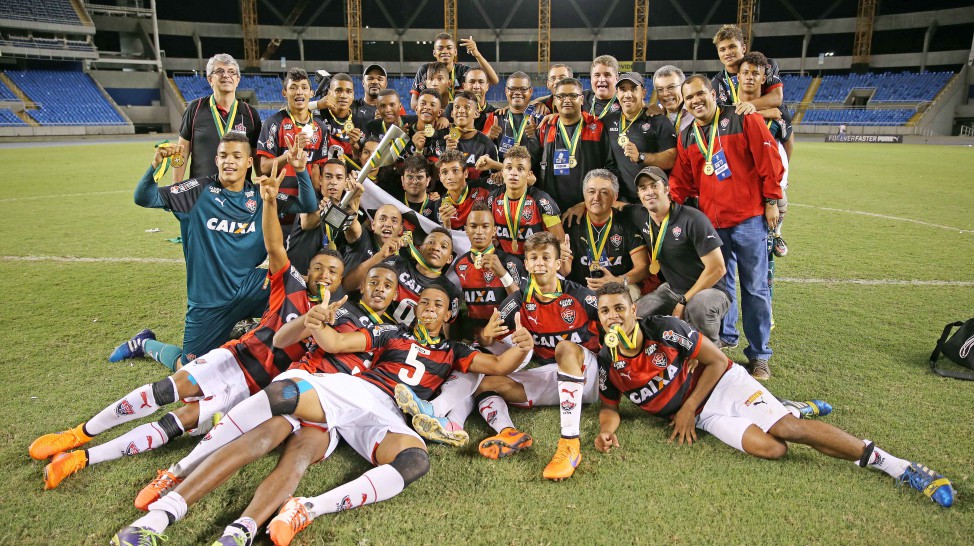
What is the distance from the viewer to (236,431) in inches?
123

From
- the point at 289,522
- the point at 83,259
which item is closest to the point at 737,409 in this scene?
the point at 289,522

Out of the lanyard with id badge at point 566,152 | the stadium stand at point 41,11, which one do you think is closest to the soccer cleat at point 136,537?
the lanyard with id badge at point 566,152

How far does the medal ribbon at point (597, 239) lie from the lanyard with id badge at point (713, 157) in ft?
2.65

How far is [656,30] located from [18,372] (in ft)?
159

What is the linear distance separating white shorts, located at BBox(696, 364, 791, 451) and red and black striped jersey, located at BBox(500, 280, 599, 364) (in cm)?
88

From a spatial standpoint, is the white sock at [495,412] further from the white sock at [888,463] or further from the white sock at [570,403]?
the white sock at [888,463]

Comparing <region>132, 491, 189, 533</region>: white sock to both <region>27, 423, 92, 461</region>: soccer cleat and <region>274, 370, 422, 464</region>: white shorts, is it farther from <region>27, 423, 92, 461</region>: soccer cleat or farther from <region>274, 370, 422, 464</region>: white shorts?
<region>27, 423, 92, 461</region>: soccer cleat

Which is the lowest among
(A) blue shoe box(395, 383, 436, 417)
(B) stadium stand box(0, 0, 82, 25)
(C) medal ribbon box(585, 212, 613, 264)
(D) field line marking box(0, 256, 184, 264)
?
(A) blue shoe box(395, 383, 436, 417)

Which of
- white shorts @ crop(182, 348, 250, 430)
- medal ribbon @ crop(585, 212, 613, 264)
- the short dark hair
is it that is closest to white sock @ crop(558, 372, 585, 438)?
the short dark hair

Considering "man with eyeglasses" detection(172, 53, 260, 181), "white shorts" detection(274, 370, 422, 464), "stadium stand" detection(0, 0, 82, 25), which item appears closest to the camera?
"white shorts" detection(274, 370, 422, 464)

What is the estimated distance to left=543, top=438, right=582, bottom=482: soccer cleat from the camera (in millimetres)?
3244

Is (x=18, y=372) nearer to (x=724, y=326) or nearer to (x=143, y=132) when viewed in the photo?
(x=724, y=326)

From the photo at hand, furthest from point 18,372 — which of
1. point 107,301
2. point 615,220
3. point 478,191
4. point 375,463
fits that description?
point 615,220

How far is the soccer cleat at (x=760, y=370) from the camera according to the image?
4.48 meters
